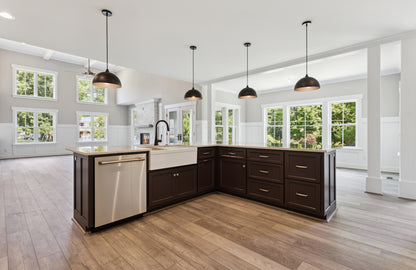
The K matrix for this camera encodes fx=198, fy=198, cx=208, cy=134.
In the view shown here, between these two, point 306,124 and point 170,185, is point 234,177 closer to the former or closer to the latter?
point 170,185

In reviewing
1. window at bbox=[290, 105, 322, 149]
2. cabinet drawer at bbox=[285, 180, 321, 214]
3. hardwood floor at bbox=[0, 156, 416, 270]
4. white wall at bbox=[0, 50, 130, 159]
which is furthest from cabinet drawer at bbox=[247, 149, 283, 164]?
white wall at bbox=[0, 50, 130, 159]

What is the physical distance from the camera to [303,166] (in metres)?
2.66

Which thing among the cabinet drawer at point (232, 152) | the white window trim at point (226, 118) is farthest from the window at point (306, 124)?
the cabinet drawer at point (232, 152)

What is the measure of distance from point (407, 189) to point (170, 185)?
3939 mm

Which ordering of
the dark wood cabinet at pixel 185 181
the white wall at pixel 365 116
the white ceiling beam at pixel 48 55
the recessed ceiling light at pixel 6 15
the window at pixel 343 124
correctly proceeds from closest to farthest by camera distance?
the recessed ceiling light at pixel 6 15, the dark wood cabinet at pixel 185 181, the white wall at pixel 365 116, the window at pixel 343 124, the white ceiling beam at pixel 48 55

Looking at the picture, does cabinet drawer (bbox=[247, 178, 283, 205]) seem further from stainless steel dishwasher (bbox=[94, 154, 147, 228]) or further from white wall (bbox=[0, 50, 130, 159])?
white wall (bbox=[0, 50, 130, 159])

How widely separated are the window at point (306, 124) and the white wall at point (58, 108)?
898 cm

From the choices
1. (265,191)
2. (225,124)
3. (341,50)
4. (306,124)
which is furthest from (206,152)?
(306,124)

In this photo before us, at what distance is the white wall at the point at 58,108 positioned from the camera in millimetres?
7934

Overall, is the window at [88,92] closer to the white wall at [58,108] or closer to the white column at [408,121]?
the white wall at [58,108]

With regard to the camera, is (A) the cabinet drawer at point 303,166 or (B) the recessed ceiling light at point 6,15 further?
(B) the recessed ceiling light at point 6,15

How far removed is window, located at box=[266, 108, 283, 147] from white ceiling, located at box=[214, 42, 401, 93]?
36.0 inches

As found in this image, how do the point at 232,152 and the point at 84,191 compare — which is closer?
the point at 84,191

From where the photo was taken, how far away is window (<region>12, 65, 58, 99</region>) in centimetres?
828
